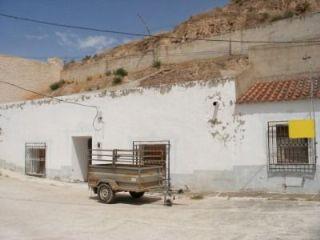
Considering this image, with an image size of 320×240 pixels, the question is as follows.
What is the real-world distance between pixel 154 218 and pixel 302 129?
5423 mm

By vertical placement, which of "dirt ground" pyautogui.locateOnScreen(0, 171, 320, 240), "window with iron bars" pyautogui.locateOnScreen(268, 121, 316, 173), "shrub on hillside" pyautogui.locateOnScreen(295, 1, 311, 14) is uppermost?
"shrub on hillside" pyautogui.locateOnScreen(295, 1, 311, 14)

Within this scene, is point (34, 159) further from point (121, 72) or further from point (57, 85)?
point (57, 85)

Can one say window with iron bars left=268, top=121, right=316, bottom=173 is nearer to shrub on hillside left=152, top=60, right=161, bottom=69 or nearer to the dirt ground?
the dirt ground

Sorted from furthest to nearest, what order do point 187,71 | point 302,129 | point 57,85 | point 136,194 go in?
point 57,85 → point 187,71 → point 136,194 → point 302,129

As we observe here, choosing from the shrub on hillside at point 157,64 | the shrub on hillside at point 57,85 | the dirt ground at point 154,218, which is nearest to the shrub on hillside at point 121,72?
the shrub on hillside at point 157,64

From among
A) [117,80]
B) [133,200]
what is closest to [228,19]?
[117,80]

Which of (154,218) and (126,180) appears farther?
(126,180)

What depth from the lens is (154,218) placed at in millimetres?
10172

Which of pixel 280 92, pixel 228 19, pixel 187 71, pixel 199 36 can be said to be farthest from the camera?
pixel 228 19

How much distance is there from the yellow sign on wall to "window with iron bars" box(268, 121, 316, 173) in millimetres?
356

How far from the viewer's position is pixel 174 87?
1527 centimetres

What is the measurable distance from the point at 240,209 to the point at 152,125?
563cm

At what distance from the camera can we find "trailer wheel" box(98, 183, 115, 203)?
12.8 m

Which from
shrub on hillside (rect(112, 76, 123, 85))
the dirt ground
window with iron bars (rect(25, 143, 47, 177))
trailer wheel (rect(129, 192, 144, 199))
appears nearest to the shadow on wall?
the dirt ground
